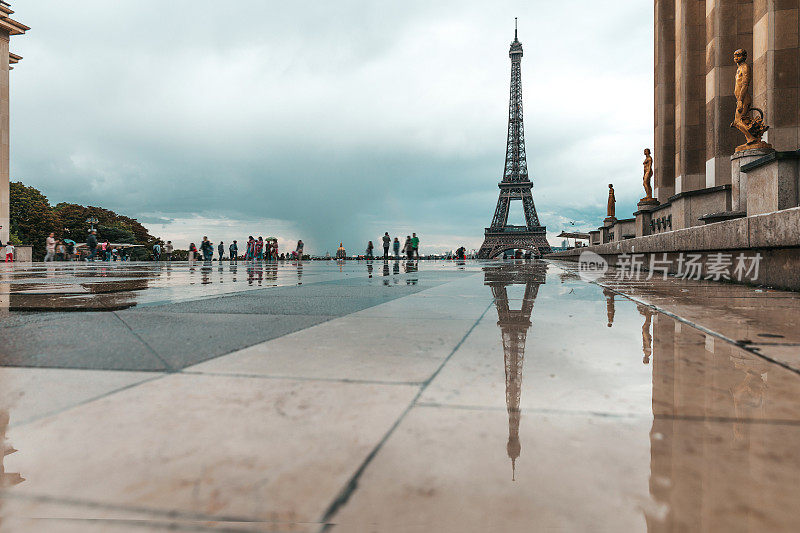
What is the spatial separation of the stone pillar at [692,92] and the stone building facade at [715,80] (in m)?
0.03

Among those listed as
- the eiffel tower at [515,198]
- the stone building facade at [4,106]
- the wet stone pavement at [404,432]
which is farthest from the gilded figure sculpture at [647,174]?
the eiffel tower at [515,198]

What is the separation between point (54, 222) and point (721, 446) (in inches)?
3152

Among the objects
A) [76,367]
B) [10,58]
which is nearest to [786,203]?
[76,367]

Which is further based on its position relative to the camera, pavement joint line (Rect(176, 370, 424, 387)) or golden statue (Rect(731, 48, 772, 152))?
golden statue (Rect(731, 48, 772, 152))

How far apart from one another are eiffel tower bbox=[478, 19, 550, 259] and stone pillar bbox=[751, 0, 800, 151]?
57.7 meters

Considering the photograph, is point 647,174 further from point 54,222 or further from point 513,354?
point 54,222

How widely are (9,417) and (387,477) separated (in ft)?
3.98

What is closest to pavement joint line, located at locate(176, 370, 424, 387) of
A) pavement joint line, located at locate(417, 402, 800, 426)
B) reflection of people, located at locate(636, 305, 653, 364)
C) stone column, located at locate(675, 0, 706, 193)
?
pavement joint line, located at locate(417, 402, 800, 426)

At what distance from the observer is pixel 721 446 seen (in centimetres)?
116

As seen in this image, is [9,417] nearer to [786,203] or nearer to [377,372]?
[377,372]

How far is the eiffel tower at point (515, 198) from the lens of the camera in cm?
6969

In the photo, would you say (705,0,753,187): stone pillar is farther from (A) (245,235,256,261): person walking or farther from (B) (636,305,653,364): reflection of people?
(A) (245,235,256,261): person walking

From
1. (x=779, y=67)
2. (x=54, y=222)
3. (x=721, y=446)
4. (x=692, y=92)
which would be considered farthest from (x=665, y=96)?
(x=54, y=222)

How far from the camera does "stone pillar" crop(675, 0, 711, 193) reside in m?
18.6
